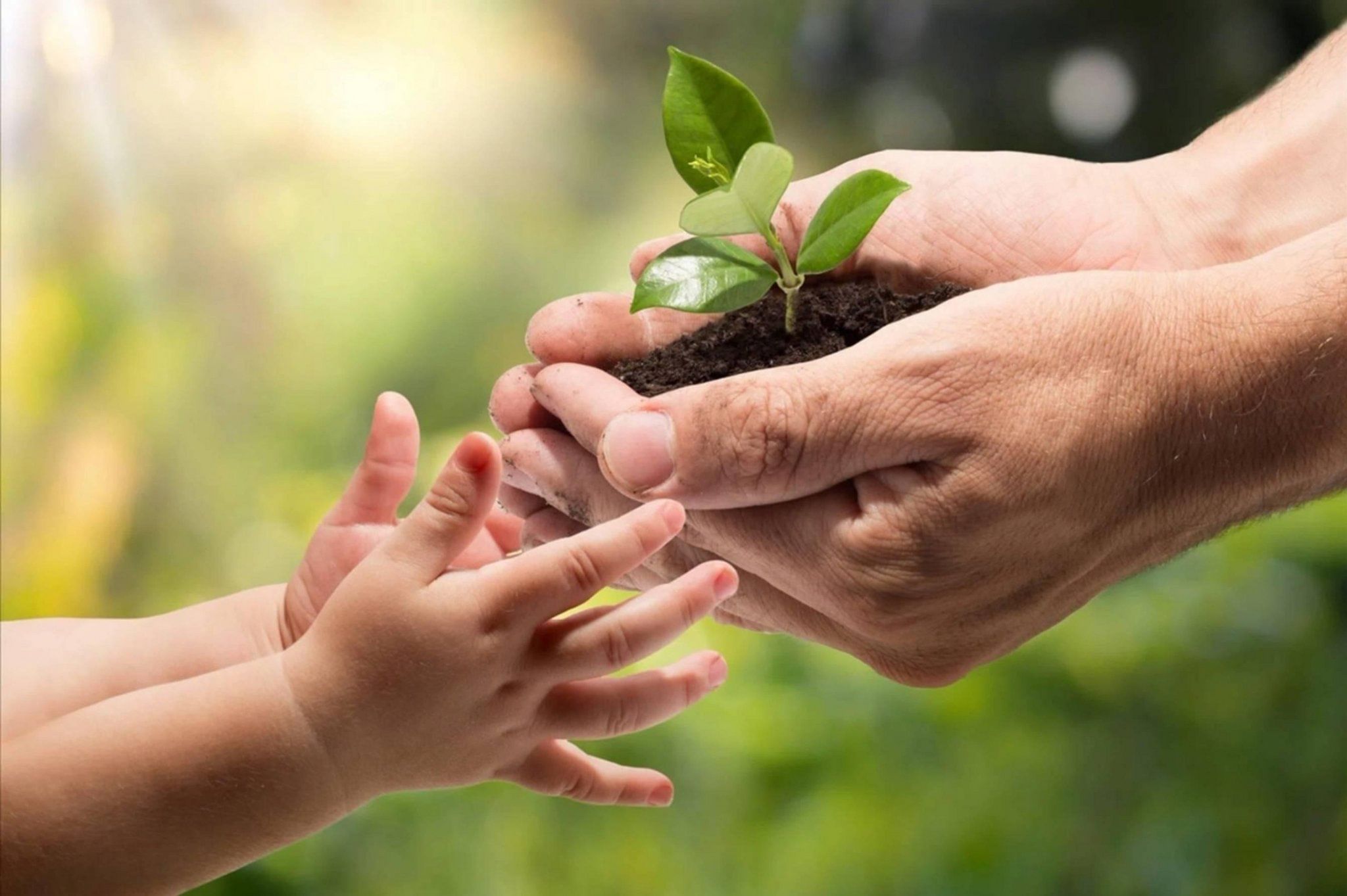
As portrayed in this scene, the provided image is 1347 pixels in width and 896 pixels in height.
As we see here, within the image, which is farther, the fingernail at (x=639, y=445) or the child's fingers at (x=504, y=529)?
the child's fingers at (x=504, y=529)

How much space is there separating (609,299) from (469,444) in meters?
0.20

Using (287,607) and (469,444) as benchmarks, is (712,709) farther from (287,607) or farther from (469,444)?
(469,444)

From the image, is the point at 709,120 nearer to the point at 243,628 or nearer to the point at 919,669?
the point at 919,669

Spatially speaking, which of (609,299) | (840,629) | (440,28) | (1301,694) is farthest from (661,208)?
(1301,694)

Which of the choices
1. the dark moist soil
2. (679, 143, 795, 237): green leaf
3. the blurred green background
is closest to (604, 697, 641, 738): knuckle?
the dark moist soil

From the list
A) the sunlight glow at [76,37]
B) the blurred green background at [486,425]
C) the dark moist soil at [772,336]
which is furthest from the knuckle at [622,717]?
the sunlight glow at [76,37]

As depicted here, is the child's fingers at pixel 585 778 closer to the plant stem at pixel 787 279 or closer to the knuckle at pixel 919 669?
the knuckle at pixel 919 669

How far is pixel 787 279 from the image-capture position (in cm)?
73

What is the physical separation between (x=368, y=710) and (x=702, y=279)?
0.33 metres

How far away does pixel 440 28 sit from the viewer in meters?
Answer: 1.29

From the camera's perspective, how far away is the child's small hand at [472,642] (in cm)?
66

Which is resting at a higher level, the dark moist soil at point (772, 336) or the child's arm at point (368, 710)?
the dark moist soil at point (772, 336)

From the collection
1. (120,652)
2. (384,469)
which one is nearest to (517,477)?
(384,469)

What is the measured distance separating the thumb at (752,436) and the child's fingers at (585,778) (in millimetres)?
245
